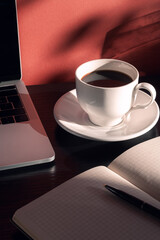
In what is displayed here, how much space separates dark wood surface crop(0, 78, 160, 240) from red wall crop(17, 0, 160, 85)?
0.21 m

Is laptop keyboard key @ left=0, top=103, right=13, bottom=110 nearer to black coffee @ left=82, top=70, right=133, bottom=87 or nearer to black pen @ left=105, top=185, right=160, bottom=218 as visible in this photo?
black coffee @ left=82, top=70, right=133, bottom=87

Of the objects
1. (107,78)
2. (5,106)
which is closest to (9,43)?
(5,106)

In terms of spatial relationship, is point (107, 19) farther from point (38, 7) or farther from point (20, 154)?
point (20, 154)

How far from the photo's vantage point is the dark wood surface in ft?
2.12

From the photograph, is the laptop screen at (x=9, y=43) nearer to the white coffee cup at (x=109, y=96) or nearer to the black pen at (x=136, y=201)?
the white coffee cup at (x=109, y=96)

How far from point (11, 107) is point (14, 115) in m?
0.03

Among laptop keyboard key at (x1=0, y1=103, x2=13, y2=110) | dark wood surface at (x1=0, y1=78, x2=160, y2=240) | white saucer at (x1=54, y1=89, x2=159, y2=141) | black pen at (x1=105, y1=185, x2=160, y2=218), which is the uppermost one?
laptop keyboard key at (x1=0, y1=103, x2=13, y2=110)

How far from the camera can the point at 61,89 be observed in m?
1.02

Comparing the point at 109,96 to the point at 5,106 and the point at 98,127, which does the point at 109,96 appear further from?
the point at 5,106

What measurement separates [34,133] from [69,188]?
0.21 m

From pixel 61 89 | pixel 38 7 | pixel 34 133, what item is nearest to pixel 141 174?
pixel 34 133

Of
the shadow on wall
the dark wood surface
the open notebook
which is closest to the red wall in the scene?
the shadow on wall

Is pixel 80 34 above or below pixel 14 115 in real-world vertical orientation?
above

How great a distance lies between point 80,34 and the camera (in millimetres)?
1031
